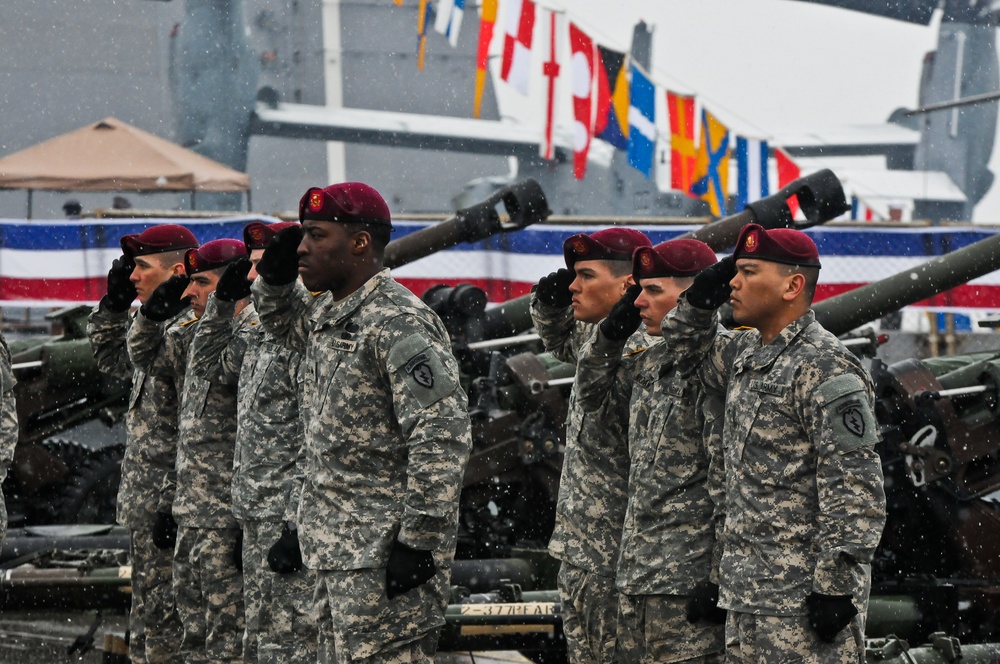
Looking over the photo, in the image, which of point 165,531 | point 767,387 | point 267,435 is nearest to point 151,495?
point 165,531

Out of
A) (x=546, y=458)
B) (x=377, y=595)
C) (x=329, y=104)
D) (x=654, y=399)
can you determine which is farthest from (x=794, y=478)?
(x=329, y=104)

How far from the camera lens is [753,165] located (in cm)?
1581

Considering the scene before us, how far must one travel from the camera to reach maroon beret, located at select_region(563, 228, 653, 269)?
5.20 metres

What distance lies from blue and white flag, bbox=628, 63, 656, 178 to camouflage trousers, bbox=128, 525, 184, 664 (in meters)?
9.33

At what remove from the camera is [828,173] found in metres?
6.26

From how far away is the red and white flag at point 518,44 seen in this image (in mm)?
15555

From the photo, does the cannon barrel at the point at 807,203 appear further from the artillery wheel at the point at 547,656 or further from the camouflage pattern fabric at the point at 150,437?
the camouflage pattern fabric at the point at 150,437

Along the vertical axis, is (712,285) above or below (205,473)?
above

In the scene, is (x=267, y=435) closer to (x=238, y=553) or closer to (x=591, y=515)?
(x=238, y=553)

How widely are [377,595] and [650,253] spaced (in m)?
1.46

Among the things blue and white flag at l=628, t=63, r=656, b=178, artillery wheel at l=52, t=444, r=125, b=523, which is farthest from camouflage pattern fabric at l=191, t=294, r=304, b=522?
blue and white flag at l=628, t=63, r=656, b=178

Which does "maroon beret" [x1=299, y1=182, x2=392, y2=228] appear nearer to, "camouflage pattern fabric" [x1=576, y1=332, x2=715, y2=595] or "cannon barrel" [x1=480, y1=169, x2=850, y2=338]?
"camouflage pattern fabric" [x1=576, y1=332, x2=715, y2=595]

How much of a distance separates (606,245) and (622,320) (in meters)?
0.44

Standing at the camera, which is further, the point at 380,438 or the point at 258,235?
the point at 258,235
